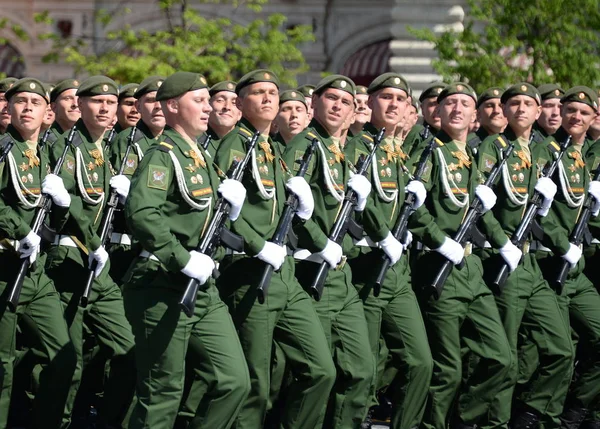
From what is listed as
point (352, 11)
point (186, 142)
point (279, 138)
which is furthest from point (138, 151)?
point (352, 11)

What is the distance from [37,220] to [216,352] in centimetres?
188

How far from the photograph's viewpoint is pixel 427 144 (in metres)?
10.2

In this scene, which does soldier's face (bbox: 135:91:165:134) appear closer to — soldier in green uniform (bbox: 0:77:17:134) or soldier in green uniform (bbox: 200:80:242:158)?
soldier in green uniform (bbox: 200:80:242:158)

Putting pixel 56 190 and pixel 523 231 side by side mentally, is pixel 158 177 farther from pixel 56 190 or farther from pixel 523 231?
pixel 523 231

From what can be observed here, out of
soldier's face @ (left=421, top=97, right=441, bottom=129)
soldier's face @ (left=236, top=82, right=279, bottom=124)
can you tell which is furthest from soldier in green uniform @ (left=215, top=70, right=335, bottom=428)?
soldier's face @ (left=421, top=97, right=441, bottom=129)

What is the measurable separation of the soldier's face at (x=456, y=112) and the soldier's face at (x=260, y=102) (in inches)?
61.0

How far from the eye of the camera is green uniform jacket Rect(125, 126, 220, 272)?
25.8ft

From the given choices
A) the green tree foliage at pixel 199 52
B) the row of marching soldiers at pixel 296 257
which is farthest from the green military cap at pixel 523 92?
the green tree foliage at pixel 199 52

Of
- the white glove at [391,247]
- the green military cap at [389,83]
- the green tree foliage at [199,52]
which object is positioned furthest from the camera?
the green tree foliage at [199,52]

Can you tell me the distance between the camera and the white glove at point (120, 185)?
10070 millimetres

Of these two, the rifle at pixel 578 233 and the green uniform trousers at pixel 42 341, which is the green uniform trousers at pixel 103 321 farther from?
the rifle at pixel 578 233

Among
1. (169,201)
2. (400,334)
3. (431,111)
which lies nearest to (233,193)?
(169,201)

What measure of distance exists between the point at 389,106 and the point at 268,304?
1.89 metres

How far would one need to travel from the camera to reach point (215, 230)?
8.15m
